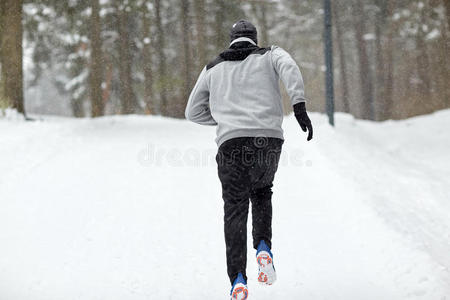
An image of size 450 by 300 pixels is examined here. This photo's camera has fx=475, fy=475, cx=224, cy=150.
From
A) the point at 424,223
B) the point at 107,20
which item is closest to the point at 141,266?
the point at 424,223

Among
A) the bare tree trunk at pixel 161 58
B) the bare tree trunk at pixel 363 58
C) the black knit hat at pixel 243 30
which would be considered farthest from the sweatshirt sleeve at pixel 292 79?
the bare tree trunk at pixel 363 58

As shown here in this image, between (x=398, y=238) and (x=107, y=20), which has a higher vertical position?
(x=107, y=20)

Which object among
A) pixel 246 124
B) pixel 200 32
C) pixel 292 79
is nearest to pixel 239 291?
pixel 246 124

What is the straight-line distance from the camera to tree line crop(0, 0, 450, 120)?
17.3 m

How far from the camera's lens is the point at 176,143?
11289 mm

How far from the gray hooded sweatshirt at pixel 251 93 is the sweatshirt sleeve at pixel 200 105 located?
0.55ft

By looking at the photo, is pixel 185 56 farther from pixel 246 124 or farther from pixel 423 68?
pixel 246 124

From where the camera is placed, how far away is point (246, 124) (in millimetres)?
3609

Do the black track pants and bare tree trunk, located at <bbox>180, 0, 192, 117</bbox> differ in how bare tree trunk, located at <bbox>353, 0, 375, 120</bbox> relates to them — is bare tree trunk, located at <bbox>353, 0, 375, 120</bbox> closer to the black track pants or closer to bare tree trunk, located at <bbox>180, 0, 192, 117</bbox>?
bare tree trunk, located at <bbox>180, 0, 192, 117</bbox>

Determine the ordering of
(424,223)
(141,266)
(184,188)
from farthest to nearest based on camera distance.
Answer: (184,188) → (424,223) → (141,266)

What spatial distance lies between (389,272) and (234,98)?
7.65ft

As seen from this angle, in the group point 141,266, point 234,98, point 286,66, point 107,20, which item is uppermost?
point 107,20

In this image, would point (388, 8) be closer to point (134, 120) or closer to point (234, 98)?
point (134, 120)

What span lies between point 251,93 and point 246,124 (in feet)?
0.82
